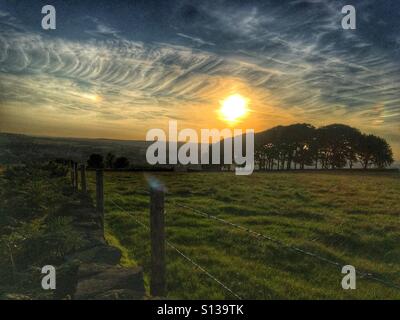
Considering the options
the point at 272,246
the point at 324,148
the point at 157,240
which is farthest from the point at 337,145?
the point at 157,240

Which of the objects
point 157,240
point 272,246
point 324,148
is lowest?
point 272,246

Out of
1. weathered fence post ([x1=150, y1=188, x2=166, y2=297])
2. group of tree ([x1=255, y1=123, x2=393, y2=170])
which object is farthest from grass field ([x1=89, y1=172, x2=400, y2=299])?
group of tree ([x1=255, y1=123, x2=393, y2=170])

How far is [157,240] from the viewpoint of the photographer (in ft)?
18.6

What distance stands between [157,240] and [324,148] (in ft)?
400

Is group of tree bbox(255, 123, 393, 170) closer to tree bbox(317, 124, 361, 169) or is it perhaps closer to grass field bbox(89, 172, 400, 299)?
tree bbox(317, 124, 361, 169)

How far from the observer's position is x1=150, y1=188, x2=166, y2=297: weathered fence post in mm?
5512

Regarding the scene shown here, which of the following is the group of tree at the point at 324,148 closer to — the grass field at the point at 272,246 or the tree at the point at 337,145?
the tree at the point at 337,145

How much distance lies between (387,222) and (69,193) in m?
12.1

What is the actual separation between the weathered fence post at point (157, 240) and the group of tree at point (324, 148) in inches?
4441

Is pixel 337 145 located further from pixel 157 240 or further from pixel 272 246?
pixel 157 240

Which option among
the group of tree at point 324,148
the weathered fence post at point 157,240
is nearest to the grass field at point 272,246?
the weathered fence post at point 157,240

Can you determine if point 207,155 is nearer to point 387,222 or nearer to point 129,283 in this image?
point 387,222
